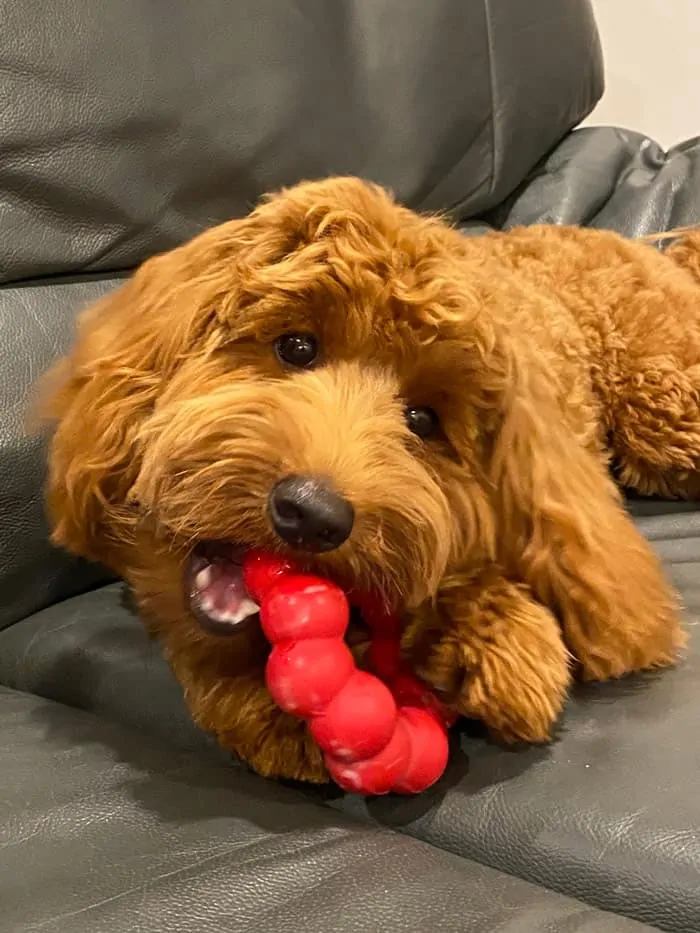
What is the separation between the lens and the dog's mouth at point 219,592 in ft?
3.53

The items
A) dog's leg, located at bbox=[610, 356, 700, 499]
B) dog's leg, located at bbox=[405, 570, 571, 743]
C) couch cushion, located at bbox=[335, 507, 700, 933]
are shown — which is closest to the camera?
couch cushion, located at bbox=[335, 507, 700, 933]

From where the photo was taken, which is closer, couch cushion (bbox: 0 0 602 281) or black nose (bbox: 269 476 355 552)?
black nose (bbox: 269 476 355 552)

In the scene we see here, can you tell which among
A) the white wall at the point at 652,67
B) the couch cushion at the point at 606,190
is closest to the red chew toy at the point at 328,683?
the couch cushion at the point at 606,190

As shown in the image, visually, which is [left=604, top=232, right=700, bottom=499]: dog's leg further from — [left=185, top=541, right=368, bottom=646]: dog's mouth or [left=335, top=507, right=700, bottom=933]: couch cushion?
[left=185, top=541, right=368, bottom=646]: dog's mouth

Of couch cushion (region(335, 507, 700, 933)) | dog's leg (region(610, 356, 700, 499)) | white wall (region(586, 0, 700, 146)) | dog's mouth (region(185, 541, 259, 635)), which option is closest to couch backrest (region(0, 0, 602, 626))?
dog's mouth (region(185, 541, 259, 635))

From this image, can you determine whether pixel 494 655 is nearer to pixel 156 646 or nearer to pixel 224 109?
pixel 156 646

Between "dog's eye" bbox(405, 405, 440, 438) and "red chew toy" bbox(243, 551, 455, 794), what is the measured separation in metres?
0.23

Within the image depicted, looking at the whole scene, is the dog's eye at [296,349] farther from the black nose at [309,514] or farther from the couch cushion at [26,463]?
the couch cushion at [26,463]

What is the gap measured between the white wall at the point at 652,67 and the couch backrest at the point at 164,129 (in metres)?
1.22

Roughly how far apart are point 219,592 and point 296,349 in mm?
268

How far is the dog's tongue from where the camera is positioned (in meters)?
1.08

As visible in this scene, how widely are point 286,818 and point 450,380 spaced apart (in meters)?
0.48

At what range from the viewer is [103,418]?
1.13m

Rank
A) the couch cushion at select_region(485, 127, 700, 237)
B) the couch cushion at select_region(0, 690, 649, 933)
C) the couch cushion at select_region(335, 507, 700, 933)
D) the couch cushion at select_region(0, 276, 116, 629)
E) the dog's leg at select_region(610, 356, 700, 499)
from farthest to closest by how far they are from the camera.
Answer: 1. the couch cushion at select_region(485, 127, 700, 237)
2. the dog's leg at select_region(610, 356, 700, 499)
3. the couch cushion at select_region(0, 276, 116, 629)
4. the couch cushion at select_region(335, 507, 700, 933)
5. the couch cushion at select_region(0, 690, 649, 933)
